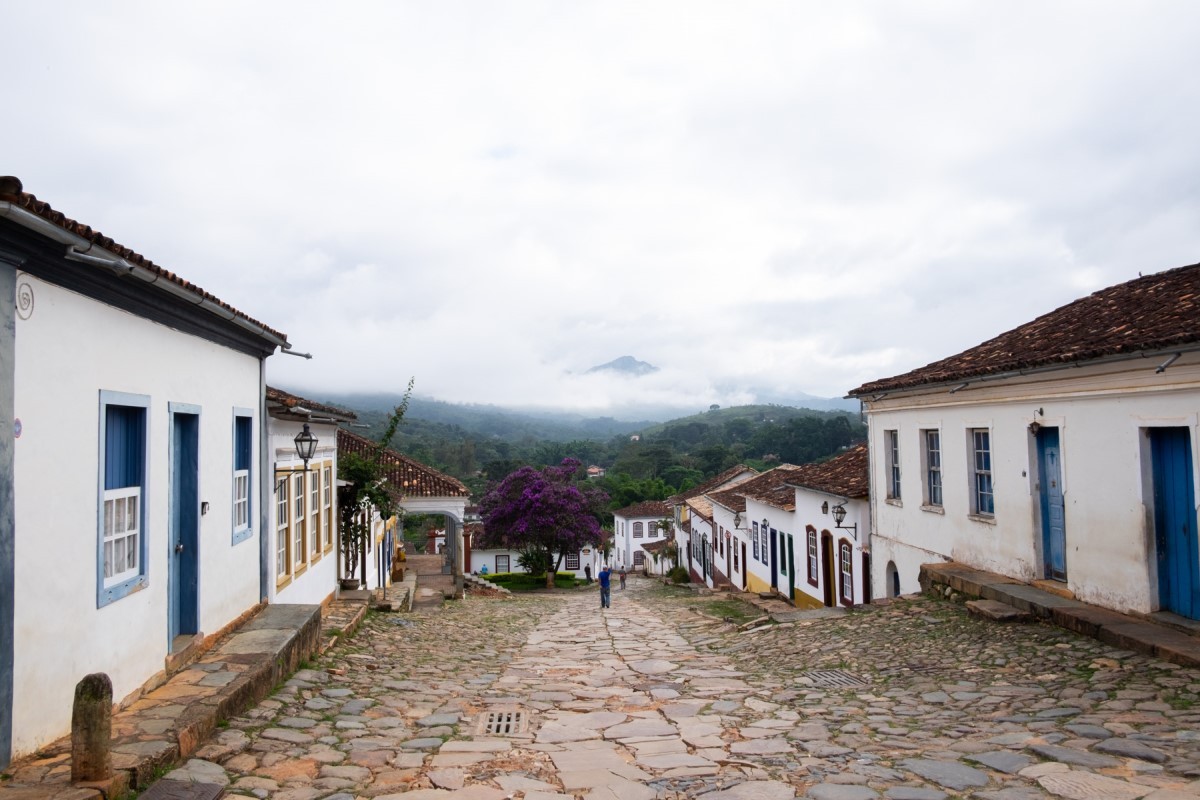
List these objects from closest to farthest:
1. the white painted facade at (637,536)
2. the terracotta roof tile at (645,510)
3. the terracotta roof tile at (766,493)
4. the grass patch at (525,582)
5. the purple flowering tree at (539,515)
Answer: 1. the terracotta roof tile at (766,493)
2. the purple flowering tree at (539,515)
3. the grass patch at (525,582)
4. the terracotta roof tile at (645,510)
5. the white painted facade at (637,536)

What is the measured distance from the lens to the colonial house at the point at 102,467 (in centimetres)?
459

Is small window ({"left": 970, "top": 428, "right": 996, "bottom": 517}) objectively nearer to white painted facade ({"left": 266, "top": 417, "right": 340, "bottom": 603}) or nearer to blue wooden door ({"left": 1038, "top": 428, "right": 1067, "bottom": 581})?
blue wooden door ({"left": 1038, "top": 428, "right": 1067, "bottom": 581})

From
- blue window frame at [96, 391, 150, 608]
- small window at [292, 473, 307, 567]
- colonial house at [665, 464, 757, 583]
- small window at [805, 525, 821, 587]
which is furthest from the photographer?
colonial house at [665, 464, 757, 583]

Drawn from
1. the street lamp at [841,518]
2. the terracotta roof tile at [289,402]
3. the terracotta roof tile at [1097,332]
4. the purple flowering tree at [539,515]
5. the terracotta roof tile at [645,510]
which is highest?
the terracotta roof tile at [1097,332]

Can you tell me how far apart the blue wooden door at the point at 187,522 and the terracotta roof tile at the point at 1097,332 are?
360 inches

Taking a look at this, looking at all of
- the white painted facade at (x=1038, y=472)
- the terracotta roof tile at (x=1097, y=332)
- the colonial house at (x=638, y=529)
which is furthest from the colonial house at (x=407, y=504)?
the colonial house at (x=638, y=529)

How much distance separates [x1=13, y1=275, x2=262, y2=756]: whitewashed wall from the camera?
4711 millimetres

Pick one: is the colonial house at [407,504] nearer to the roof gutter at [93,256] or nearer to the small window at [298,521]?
the small window at [298,521]

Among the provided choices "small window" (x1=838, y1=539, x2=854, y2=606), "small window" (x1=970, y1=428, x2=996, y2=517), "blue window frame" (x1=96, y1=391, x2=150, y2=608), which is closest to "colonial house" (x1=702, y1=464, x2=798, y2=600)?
"small window" (x1=838, y1=539, x2=854, y2=606)

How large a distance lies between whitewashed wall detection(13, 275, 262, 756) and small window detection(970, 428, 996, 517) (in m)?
10.5

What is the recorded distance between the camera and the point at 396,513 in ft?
56.1

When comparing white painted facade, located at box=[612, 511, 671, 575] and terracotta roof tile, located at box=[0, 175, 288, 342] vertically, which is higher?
terracotta roof tile, located at box=[0, 175, 288, 342]

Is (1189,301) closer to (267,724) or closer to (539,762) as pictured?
(539,762)

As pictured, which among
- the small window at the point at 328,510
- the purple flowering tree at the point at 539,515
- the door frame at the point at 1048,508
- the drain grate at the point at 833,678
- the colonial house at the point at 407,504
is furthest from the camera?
the purple flowering tree at the point at 539,515
